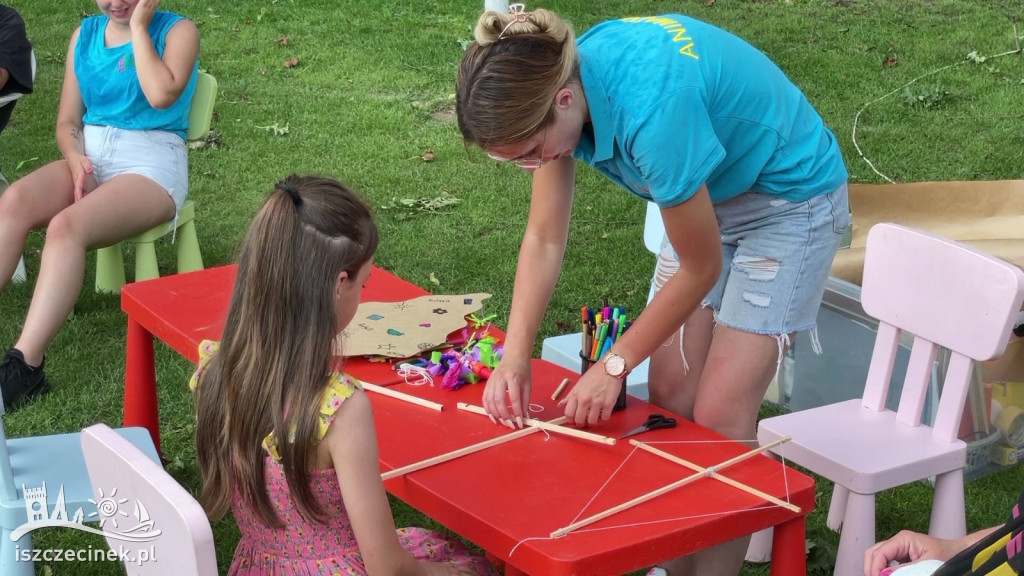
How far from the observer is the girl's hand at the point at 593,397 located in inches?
82.8

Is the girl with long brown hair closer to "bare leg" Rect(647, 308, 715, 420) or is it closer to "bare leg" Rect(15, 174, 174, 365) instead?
"bare leg" Rect(647, 308, 715, 420)

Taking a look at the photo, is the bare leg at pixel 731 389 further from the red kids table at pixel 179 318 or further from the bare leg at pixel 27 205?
the bare leg at pixel 27 205

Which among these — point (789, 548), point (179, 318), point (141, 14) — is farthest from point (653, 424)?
point (141, 14)

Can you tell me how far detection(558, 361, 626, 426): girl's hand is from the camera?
2104 mm

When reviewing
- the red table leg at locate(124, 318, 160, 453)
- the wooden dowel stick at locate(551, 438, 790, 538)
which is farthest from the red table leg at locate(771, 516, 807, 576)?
the red table leg at locate(124, 318, 160, 453)

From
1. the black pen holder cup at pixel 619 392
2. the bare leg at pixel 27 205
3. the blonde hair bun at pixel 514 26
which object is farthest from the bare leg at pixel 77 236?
the blonde hair bun at pixel 514 26

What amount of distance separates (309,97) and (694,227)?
5185mm

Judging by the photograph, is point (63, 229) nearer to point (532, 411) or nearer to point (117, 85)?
point (117, 85)

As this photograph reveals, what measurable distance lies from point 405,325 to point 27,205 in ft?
6.34

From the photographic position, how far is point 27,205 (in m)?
3.85

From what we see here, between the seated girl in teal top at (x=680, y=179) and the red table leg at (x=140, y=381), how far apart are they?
1162 mm

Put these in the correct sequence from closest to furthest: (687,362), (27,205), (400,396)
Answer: (400,396)
(687,362)
(27,205)

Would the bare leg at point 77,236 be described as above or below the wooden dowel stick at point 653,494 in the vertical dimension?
below

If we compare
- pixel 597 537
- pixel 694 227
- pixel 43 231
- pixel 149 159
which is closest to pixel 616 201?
pixel 149 159
